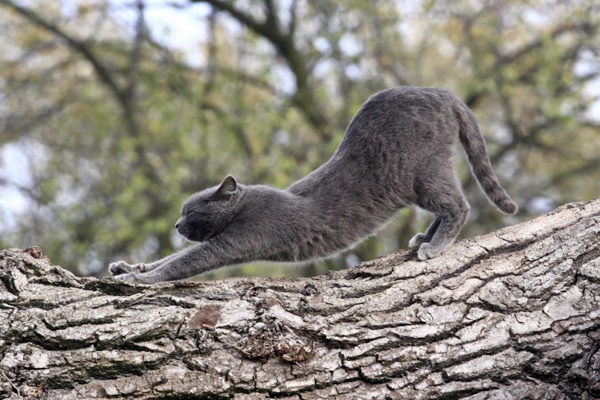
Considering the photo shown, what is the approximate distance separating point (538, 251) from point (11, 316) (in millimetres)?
2591

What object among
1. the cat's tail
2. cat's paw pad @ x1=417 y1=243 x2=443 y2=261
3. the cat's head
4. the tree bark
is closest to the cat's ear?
the cat's head

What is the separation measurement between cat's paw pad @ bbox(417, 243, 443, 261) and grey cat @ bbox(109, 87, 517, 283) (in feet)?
1.36

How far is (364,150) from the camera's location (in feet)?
15.3

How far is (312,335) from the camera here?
3.25 meters

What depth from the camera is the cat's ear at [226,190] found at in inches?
182

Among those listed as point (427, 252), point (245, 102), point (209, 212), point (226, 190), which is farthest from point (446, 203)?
point (245, 102)

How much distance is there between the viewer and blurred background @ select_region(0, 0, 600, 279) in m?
10.4

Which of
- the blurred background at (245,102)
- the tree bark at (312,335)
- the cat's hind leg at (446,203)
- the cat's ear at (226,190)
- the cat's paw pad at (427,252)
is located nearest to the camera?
the tree bark at (312,335)

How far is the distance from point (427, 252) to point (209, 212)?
5.03ft

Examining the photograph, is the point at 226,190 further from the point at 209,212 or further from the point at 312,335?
the point at 312,335

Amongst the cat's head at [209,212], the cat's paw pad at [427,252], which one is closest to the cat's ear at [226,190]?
the cat's head at [209,212]

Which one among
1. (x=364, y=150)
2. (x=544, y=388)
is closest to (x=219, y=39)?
(x=364, y=150)

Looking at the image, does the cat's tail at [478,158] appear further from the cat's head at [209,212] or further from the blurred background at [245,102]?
the blurred background at [245,102]

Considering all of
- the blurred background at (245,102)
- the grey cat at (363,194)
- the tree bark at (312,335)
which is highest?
the blurred background at (245,102)
